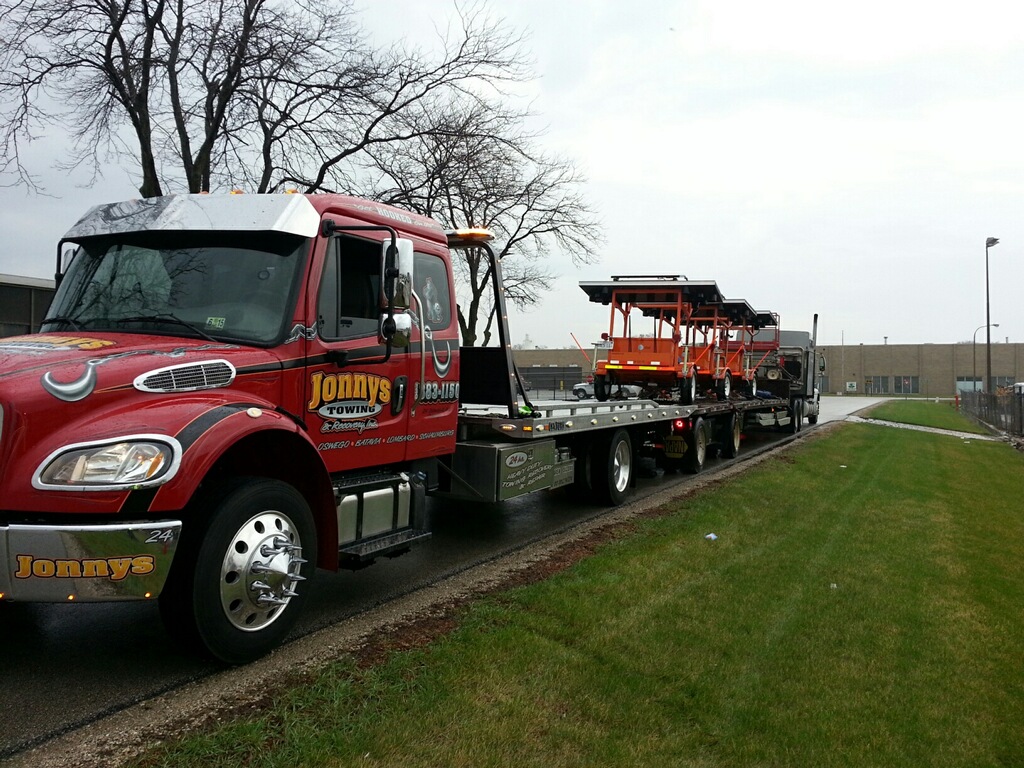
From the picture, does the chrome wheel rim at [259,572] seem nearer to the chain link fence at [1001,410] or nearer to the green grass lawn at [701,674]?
the green grass lawn at [701,674]

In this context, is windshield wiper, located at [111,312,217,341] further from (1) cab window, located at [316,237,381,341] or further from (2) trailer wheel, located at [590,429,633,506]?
(2) trailer wheel, located at [590,429,633,506]

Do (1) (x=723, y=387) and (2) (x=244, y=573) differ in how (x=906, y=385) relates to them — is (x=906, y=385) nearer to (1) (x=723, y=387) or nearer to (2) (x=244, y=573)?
(1) (x=723, y=387)

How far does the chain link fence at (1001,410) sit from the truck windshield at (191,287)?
23.6 meters

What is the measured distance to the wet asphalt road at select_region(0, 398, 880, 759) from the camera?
3734 millimetres

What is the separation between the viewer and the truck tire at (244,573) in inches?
155

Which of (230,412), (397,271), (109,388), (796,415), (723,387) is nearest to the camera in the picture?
(109,388)

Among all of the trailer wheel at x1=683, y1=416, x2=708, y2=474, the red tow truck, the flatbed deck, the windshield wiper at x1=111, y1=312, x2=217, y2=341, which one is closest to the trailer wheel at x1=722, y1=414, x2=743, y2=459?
the trailer wheel at x1=683, y1=416, x2=708, y2=474

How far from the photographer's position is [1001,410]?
2708 cm

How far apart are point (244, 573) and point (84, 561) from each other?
83 cm

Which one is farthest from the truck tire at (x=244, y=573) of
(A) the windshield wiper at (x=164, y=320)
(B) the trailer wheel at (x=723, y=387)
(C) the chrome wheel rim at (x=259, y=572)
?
(B) the trailer wheel at (x=723, y=387)

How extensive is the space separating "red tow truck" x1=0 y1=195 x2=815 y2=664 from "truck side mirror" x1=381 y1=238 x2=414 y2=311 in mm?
14

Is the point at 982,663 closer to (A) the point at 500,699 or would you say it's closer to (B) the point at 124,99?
(A) the point at 500,699

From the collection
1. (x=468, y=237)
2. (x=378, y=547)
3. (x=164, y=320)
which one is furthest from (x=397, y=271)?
(x=468, y=237)

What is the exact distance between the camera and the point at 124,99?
13.6m
